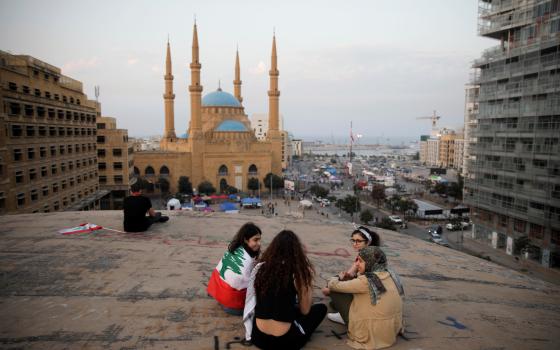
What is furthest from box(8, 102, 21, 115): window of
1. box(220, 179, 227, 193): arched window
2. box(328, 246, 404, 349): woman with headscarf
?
box(220, 179, 227, 193): arched window

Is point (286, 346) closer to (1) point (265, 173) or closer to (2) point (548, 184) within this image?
(2) point (548, 184)

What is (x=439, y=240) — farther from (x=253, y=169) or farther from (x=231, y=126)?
(x=231, y=126)

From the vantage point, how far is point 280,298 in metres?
3.02

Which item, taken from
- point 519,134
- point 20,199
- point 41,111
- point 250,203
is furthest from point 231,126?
point 519,134

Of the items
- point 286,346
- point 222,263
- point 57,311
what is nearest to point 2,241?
point 57,311

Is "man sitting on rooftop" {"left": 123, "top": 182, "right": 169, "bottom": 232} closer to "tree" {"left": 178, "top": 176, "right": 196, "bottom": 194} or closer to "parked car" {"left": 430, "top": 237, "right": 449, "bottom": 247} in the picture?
"parked car" {"left": 430, "top": 237, "right": 449, "bottom": 247}

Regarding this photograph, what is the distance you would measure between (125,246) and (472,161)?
74.6 feet

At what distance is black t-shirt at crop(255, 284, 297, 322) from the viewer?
3008 mm

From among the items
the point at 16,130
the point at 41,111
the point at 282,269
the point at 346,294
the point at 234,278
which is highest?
the point at 41,111

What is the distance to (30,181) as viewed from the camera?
16.1 metres

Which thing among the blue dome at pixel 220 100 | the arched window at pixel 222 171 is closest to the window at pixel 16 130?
the arched window at pixel 222 171

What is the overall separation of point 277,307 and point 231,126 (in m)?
45.5

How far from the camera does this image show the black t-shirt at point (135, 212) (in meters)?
6.64

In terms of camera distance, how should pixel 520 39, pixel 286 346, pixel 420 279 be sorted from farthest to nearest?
pixel 520 39
pixel 420 279
pixel 286 346
